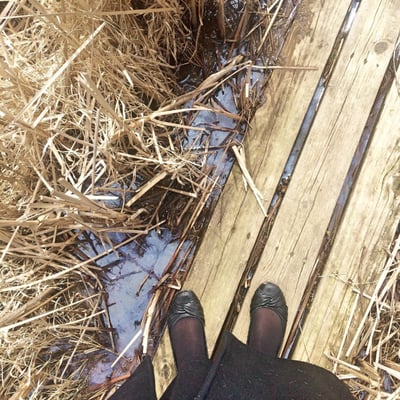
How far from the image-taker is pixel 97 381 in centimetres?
127

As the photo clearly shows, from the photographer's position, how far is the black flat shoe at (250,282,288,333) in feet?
3.81

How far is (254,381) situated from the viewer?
97 centimetres

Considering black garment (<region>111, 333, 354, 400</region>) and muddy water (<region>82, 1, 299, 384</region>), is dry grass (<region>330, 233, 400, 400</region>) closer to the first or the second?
black garment (<region>111, 333, 354, 400</region>)

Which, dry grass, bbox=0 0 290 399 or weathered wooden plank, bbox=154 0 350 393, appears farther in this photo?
weathered wooden plank, bbox=154 0 350 393

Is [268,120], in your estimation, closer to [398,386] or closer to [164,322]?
[164,322]

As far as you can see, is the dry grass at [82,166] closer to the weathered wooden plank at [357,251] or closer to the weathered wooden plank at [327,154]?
the weathered wooden plank at [327,154]

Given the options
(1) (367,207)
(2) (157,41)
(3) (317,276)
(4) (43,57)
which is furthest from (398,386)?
(4) (43,57)

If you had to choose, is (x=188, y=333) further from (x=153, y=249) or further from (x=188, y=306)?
(x=153, y=249)

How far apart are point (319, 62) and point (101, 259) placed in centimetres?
86

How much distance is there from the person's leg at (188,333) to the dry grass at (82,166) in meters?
0.21

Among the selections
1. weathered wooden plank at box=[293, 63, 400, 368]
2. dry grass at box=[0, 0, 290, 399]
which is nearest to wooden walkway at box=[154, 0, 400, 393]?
weathered wooden plank at box=[293, 63, 400, 368]

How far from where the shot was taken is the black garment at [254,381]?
37.3 inches

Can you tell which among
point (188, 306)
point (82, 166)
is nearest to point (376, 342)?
point (188, 306)

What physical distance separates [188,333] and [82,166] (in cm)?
54
